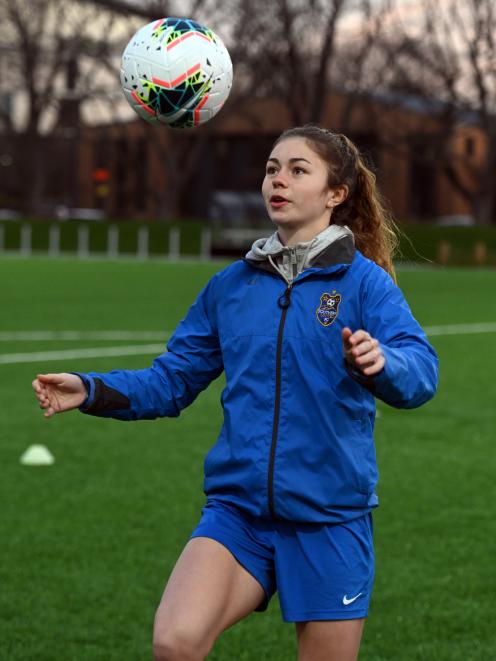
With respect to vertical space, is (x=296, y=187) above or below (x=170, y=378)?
above

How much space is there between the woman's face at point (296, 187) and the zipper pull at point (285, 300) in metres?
0.23

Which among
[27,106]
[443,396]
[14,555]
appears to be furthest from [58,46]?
[14,555]

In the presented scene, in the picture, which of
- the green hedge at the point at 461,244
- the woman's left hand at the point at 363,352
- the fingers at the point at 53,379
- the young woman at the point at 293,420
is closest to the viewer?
the woman's left hand at the point at 363,352

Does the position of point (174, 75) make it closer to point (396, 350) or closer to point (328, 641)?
point (396, 350)

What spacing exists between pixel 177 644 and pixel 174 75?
8.49 feet

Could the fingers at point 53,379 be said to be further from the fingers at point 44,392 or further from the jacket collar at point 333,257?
the jacket collar at point 333,257

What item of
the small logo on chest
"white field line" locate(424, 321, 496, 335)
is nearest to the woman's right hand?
the small logo on chest

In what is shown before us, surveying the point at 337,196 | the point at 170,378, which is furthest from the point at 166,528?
the point at 337,196

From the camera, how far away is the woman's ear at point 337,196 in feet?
14.1

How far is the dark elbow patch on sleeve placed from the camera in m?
4.22

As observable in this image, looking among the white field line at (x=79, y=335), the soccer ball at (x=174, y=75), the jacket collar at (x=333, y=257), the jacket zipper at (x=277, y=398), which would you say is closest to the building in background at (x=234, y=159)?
the white field line at (x=79, y=335)

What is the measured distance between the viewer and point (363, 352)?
11.4ft

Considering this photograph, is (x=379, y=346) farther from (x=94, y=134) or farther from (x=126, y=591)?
(x=94, y=134)

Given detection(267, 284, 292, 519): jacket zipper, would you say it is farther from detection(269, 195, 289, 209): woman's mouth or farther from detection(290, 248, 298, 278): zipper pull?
detection(269, 195, 289, 209): woman's mouth
